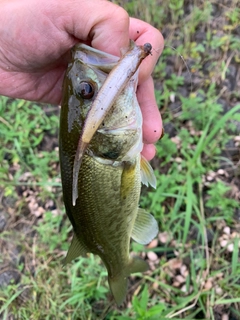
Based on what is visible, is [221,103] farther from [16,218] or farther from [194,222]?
[16,218]

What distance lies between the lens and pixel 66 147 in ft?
5.03

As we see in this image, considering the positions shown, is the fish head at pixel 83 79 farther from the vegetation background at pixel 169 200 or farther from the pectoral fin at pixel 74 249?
the vegetation background at pixel 169 200

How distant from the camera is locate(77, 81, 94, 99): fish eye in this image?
1.38 metres

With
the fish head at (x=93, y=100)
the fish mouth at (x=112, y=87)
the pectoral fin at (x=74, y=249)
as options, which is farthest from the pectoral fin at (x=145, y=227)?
the fish mouth at (x=112, y=87)

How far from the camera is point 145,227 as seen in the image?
203 cm

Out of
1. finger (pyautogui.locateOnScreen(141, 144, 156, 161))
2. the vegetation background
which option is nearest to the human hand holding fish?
finger (pyautogui.locateOnScreen(141, 144, 156, 161))

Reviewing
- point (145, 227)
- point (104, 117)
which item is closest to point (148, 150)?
point (145, 227)

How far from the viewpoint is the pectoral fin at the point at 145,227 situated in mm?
2008

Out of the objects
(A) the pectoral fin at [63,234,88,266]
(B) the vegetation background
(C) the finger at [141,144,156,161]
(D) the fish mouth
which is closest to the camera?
(D) the fish mouth

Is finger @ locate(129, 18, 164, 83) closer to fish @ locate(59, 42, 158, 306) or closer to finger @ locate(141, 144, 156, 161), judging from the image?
fish @ locate(59, 42, 158, 306)

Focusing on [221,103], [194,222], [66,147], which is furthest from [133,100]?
[221,103]

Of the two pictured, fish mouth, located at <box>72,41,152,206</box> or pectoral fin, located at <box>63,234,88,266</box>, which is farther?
pectoral fin, located at <box>63,234,88,266</box>

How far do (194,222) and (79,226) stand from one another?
1.16m

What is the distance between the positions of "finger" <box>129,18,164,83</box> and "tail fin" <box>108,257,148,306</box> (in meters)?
1.12
